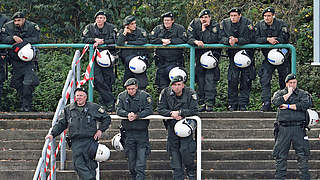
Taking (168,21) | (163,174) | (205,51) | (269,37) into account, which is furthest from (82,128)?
(269,37)

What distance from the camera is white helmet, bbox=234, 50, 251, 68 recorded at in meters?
15.2

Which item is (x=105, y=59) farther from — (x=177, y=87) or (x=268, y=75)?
(x=268, y=75)

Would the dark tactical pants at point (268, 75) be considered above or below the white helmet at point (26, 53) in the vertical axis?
below

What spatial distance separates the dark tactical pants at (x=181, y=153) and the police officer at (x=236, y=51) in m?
2.67

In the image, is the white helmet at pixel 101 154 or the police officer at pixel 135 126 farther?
the police officer at pixel 135 126

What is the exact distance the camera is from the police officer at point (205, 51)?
1541 centimetres

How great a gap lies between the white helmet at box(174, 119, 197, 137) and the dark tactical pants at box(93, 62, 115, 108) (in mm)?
2909

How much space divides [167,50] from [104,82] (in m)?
1.37

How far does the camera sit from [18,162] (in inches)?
557

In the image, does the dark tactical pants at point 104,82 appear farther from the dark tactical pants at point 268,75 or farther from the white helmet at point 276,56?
the white helmet at point 276,56

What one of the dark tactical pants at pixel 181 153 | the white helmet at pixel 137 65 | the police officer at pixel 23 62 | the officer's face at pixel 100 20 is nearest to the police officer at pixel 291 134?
the dark tactical pants at pixel 181 153

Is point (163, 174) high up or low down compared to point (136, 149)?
down

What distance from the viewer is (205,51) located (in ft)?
50.8

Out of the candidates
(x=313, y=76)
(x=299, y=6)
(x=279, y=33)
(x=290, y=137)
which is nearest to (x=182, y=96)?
(x=290, y=137)
